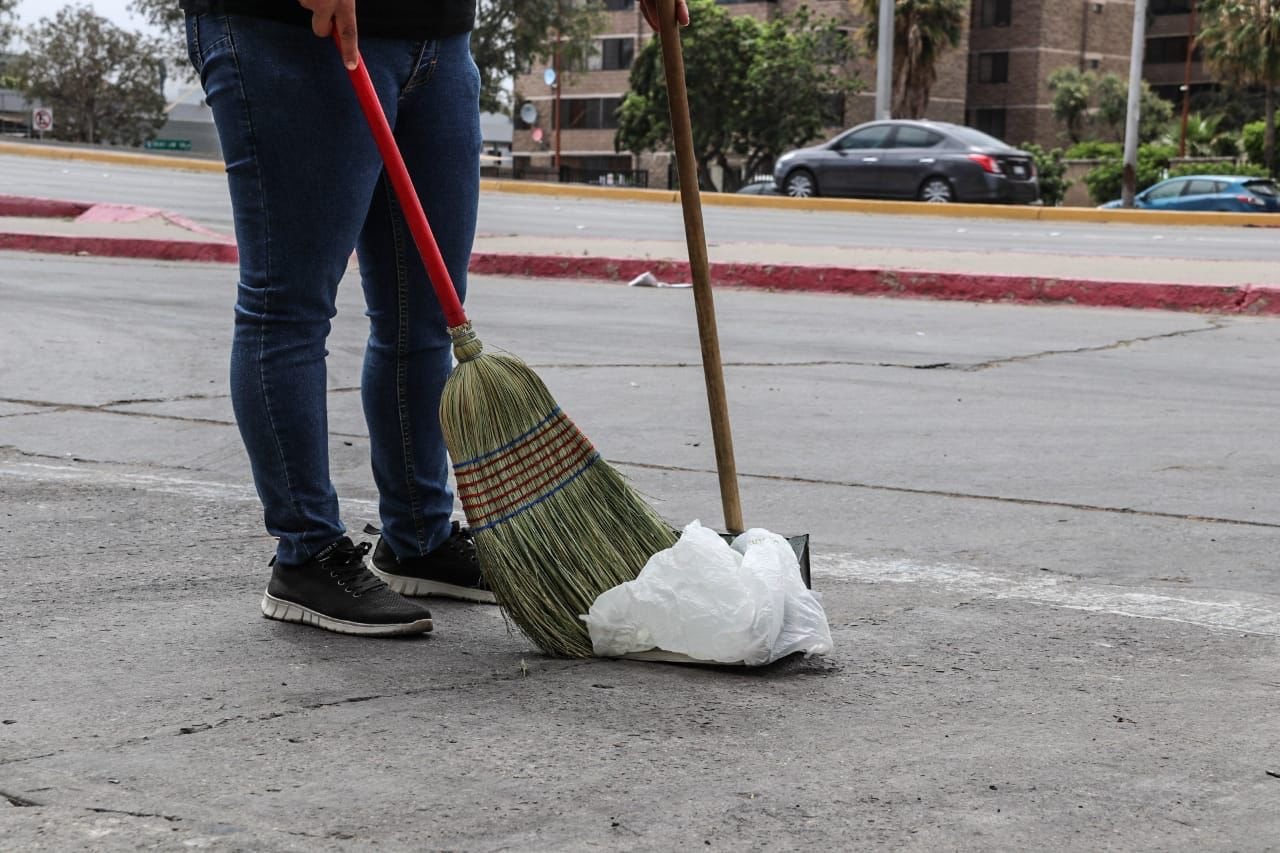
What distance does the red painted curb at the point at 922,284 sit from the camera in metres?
10.0

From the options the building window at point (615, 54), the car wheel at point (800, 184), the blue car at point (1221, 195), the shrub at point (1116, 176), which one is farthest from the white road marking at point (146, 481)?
the building window at point (615, 54)

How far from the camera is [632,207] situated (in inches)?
903

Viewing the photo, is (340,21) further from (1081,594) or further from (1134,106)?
(1134,106)

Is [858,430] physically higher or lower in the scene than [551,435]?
lower

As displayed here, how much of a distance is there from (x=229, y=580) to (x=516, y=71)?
50.4 m

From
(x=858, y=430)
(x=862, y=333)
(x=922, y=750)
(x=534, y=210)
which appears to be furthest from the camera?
(x=534, y=210)

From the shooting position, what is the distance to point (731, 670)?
2.87 m

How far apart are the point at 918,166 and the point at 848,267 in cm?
1542

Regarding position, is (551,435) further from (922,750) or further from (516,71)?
(516,71)

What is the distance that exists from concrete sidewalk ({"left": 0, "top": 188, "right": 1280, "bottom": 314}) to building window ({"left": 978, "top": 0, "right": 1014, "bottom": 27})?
55829mm

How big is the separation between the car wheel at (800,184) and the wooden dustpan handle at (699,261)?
24.7m

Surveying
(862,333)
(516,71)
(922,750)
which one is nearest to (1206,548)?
(922,750)

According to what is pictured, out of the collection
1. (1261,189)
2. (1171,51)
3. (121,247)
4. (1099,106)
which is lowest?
(121,247)

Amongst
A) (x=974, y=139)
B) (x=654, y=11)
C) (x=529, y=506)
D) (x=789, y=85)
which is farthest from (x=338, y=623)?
(x=789, y=85)
